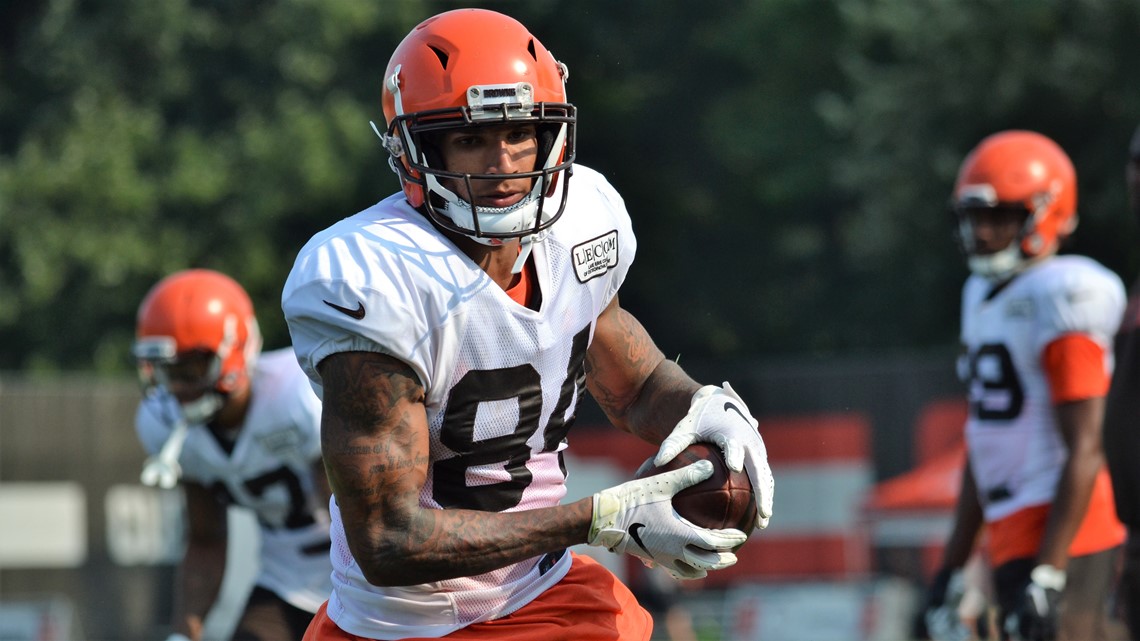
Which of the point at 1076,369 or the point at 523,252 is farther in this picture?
the point at 1076,369

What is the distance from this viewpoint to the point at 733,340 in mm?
20781

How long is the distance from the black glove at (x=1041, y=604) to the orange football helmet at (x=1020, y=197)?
1.05 meters

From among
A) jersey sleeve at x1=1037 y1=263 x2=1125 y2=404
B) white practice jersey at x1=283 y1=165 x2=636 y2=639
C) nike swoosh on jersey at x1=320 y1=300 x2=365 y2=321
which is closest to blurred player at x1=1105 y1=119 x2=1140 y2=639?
jersey sleeve at x1=1037 y1=263 x2=1125 y2=404

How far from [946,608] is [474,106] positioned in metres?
3.14

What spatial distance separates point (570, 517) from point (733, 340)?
17997mm

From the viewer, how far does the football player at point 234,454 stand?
5340 millimetres

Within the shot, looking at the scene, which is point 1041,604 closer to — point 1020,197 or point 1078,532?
point 1078,532

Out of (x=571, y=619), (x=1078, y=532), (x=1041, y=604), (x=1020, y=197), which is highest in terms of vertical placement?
(x=1020, y=197)

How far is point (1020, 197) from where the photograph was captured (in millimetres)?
5496

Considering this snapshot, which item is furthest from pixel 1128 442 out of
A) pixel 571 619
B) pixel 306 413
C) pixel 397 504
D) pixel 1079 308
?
pixel 306 413

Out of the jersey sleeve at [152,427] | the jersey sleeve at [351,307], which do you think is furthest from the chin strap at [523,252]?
the jersey sleeve at [152,427]

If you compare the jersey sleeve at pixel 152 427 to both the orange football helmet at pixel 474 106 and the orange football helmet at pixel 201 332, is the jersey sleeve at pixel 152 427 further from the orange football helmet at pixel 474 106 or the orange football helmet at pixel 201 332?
the orange football helmet at pixel 474 106

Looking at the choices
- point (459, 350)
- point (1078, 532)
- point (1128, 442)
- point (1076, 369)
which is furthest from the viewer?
point (1078, 532)

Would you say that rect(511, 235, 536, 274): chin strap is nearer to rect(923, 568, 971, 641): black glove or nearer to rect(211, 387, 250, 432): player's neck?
rect(211, 387, 250, 432): player's neck
